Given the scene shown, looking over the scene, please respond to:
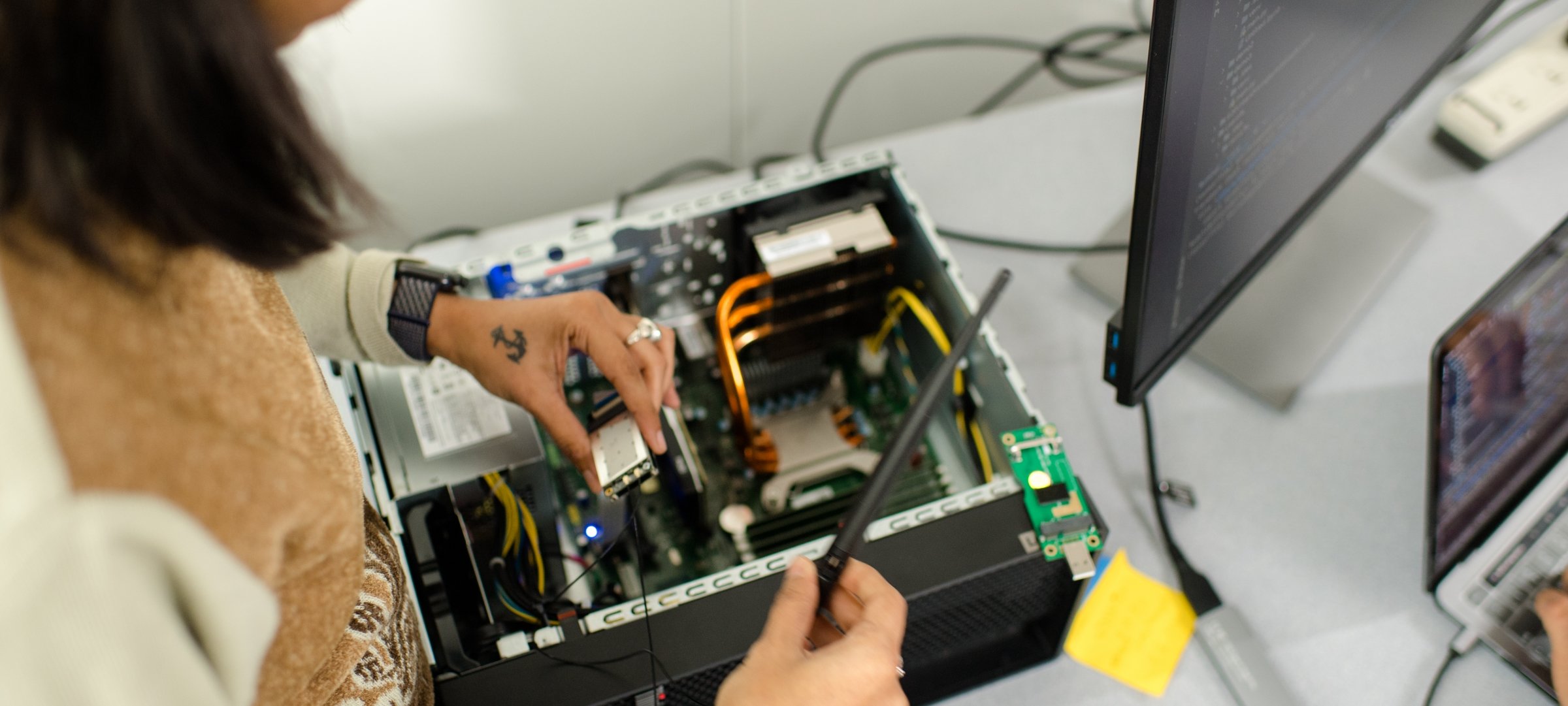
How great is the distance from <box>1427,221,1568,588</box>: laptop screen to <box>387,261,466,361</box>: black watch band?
714 mm

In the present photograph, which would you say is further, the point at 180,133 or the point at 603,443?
the point at 603,443

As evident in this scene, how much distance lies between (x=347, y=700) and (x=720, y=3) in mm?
846

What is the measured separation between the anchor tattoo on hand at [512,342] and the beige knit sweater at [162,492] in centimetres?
22

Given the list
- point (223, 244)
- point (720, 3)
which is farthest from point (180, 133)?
point (720, 3)

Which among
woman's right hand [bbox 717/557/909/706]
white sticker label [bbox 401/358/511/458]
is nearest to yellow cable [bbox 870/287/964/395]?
woman's right hand [bbox 717/557/909/706]

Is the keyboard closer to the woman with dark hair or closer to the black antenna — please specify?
the black antenna

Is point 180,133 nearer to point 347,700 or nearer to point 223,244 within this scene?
point 223,244

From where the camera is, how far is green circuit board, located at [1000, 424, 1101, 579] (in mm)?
609

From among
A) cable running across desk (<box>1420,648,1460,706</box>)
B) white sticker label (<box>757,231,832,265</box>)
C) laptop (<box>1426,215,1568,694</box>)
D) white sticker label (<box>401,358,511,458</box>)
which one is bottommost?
cable running across desk (<box>1420,648,1460,706</box>)

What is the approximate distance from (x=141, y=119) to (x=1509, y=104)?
1221mm

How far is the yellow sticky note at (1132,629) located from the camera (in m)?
0.74

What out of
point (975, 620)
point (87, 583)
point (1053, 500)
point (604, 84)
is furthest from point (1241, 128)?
point (604, 84)

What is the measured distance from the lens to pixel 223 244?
1.16 feet

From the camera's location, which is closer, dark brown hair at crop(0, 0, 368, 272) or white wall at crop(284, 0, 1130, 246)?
dark brown hair at crop(0, 0, 368, 272)
